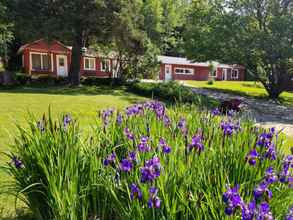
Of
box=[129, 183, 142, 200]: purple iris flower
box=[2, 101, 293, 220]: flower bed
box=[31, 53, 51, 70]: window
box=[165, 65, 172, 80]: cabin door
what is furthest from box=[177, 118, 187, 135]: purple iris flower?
box=[165, 65, 172, 80]: cabin door

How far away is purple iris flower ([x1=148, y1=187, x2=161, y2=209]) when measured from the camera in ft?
5.45

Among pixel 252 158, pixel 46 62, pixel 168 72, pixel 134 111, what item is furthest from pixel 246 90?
pixel 252 158

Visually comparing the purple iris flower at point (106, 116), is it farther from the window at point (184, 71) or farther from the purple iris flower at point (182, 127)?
the window at point (184, 71)

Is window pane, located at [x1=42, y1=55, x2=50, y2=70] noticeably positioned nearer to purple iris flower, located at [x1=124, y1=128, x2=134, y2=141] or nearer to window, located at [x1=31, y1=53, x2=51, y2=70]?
window, located at [x1=31, y1=53, x2=51, y2=70]

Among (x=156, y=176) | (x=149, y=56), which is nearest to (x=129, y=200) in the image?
(x=156, y=176)

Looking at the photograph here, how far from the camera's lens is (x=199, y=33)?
72.9 ft

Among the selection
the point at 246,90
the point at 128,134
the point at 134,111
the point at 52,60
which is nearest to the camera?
the point at 128,134

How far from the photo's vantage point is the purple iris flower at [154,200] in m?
1.66

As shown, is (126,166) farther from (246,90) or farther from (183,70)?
(183,70)

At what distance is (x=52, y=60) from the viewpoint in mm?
31250

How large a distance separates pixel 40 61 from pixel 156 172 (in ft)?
103

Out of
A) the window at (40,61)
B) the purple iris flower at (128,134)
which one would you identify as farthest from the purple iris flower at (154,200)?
the window at (40,61)

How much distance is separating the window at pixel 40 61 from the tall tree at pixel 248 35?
15.1m

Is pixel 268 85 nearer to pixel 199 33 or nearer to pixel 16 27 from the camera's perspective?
pixel 199 33
